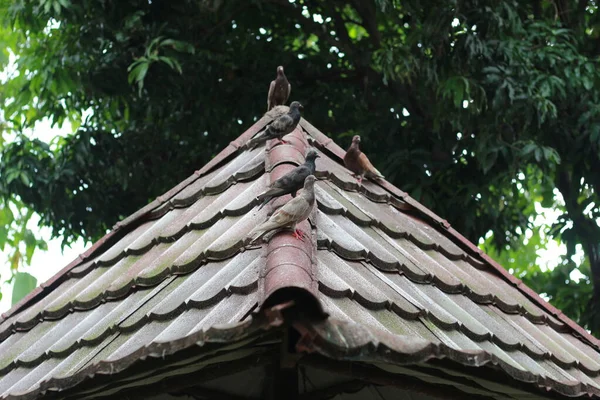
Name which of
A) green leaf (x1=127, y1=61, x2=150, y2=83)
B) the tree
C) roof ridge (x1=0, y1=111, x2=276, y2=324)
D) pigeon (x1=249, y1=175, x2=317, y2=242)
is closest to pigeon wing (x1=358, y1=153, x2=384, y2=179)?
roof ridge (x1=0, y1=111, x2=276, y2=324)

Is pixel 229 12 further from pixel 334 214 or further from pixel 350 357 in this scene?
pixel 350 357

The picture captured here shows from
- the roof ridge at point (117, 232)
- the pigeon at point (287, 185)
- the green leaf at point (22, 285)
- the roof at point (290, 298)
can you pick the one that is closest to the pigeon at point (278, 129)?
the roof at point (290, 298)

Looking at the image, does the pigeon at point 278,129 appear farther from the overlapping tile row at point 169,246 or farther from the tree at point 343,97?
the tree at point 343,97

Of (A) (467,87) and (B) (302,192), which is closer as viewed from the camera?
(B) (302,192)

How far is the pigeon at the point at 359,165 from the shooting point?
5.74 meters

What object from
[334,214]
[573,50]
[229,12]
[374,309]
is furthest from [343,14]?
[374,309]

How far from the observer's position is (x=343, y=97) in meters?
11.7

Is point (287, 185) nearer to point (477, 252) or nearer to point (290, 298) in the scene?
point (290, 298)

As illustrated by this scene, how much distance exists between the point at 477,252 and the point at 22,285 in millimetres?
4058

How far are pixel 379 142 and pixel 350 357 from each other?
8.37m

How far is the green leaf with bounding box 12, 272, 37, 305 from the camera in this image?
305 inches

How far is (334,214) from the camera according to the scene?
14.8 feet

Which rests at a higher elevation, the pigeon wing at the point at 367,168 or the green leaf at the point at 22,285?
the green leaf at the point at 22,285

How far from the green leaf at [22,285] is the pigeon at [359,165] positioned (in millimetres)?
3196
